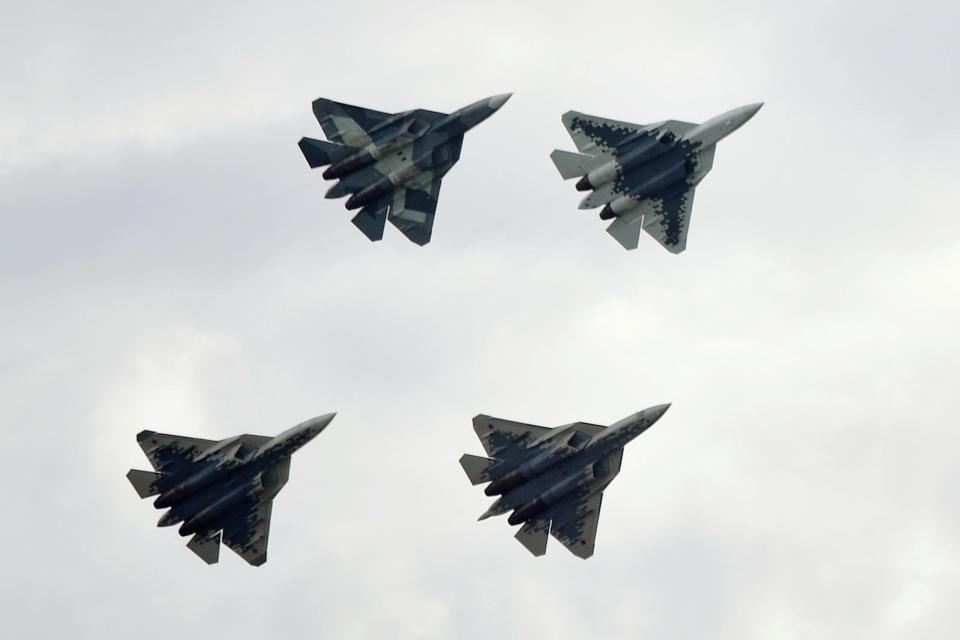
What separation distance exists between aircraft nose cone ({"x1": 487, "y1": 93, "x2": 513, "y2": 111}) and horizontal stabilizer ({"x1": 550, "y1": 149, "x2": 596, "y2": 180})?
463 centimetres

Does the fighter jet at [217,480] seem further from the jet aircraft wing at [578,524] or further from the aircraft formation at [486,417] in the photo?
the jet aircraft wing at [578,524]

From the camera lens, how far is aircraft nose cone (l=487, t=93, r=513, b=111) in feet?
339

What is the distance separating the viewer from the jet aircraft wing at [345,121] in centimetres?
10306

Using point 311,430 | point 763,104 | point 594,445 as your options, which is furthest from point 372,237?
point 763,104

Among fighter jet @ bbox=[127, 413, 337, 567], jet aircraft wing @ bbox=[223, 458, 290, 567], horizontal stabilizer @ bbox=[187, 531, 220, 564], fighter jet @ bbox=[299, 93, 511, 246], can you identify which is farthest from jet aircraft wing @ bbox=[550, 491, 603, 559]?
horizontal stabilizer @ bbox=[187, 531, 220, 564]

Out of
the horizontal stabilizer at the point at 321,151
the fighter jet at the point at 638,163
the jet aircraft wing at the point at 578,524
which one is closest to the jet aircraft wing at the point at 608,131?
the fighter jet at the point at 638,163

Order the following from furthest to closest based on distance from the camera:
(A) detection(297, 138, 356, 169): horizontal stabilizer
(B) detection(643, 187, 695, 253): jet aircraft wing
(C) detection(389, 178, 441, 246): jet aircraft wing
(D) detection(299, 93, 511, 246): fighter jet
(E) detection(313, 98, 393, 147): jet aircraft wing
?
(C) detection(389, 178, 441, 246): jet aircraft wing → (B) detection(643, 187, 695, 253): jet aircraft wing → (E) detection(313, 98, 393, 147): jet aircraft wing → (D) detection(299, 93, 511, 246): fighter jet → (A) detection(297, 138, 356, 169): horizontal stabilizer

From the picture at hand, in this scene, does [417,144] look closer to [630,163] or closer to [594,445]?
[630,163]

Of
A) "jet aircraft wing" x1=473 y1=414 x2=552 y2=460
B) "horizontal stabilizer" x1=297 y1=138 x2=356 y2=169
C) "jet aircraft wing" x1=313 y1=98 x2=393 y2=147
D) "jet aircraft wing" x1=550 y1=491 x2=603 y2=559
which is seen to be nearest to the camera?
"jet aircraft wing" x1=473 y1=414 x2=552 y2=460

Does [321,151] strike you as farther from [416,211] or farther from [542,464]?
[542,464]

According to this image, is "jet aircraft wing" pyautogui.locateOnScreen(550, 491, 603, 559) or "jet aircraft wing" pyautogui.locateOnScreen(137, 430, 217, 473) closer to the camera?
"jet aircraft wing" pyautogui.locateOnScreen(137, 430, 217, 473)

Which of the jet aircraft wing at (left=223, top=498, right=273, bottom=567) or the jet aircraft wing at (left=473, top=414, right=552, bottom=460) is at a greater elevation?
the jet aircraft wing at (left=223, top=498, right=273, bottom=567)

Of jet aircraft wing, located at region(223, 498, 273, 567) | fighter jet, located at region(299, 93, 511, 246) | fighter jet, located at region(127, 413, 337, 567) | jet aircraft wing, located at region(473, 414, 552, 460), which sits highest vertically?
fighter jet, located at region(299, 93, 511, 246)

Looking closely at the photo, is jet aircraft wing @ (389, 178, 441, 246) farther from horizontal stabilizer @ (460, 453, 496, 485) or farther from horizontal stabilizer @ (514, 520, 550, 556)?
horizontal stabilizer @ (514, 520, 550, 556)
